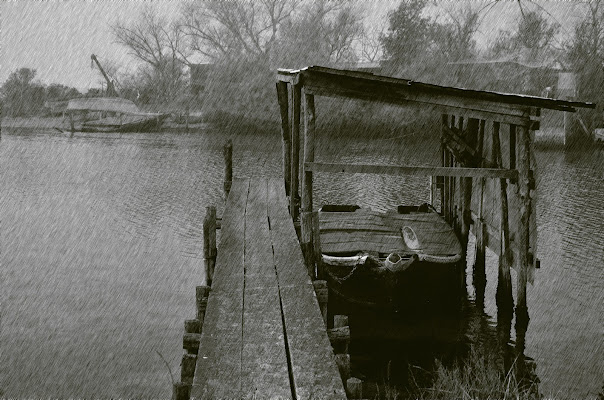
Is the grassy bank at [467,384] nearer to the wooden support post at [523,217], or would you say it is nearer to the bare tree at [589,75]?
the wooden support post at [523,217]

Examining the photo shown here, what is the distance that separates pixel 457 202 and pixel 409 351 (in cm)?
598

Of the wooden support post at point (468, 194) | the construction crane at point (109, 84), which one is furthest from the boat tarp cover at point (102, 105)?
the wooden support post at point (468, 194)

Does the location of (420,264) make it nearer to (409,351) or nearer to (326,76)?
(409,351)

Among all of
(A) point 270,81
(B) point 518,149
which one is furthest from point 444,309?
(A) point 270,81

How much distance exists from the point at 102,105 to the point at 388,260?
5147 centimetres

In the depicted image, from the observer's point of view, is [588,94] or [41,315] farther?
[588,94]

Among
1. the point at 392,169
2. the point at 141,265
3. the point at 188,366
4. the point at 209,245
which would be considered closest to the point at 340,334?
the point at 188,366

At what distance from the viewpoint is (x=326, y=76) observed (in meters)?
12.1

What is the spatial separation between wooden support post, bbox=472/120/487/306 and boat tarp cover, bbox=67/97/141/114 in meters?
48.3

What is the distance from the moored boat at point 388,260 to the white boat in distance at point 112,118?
148 feet

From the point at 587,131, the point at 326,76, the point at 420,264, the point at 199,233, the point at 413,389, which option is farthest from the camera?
the point at 587,131

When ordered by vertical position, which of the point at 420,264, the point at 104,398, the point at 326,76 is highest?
the point at 326,76

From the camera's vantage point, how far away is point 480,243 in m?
15.6

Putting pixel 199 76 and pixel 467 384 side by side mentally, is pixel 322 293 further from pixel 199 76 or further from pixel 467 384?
pixel 199 76
